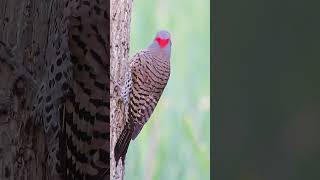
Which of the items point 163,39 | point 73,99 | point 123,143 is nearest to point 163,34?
point 163,39

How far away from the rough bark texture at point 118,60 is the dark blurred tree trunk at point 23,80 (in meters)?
0.11

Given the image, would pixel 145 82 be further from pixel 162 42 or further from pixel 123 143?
pixel 123 143

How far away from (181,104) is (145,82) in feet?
0.70

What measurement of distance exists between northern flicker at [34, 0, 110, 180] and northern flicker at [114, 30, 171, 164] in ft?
0.64

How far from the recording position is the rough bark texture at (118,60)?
0.82 meters

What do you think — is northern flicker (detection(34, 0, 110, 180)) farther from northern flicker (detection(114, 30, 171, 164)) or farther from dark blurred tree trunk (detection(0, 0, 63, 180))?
northern flicker (detection(114, 30, 171, 164))

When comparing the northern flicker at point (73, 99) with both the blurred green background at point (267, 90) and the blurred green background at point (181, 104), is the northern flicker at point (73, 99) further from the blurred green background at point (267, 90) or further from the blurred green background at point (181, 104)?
the blurred green background at point (267, 90)

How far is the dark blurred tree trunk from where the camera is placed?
0.74 m

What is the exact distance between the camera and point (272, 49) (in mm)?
1622

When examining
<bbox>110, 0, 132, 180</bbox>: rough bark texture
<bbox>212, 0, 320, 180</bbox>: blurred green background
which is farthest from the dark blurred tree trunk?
<bbox>212, 0, 320, 180</bbox>: blurred green background

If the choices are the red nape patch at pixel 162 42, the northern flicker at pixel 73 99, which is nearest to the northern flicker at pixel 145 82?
the red nape patch at pixel 162 42

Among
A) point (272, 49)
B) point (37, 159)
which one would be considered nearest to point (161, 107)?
point (272, 49)

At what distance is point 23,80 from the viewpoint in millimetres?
749

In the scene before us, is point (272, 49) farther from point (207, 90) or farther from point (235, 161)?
point (235, 161)
